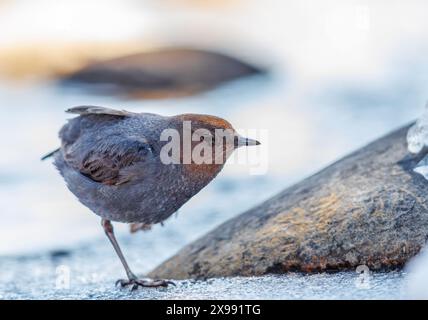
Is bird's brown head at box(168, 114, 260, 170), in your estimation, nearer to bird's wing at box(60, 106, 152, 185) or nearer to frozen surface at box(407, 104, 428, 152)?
bird's wing at box(60, 106, 152, 185)

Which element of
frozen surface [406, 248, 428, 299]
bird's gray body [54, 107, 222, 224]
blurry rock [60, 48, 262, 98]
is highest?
blurry rock [60, 48, 262, 98]

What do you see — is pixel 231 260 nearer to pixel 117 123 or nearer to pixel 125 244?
pixel 117 123

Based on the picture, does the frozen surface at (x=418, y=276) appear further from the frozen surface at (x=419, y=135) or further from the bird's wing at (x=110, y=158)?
the bird's wing at (x=110, y=158)

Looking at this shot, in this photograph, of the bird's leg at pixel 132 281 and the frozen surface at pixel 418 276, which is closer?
the frozen surface at pixel 418 276

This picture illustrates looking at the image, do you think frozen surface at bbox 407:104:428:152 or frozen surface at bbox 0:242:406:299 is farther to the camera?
frozen surface at bbox 407:104:428:152

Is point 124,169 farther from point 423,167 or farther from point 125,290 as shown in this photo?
point 423,167

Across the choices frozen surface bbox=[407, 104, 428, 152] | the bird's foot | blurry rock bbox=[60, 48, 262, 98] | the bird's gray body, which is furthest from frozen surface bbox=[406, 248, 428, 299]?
blurry rock bbox=[60, 48, 262, 98]

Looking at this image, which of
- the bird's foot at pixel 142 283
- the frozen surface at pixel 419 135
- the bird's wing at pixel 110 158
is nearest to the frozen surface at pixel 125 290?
the bird's foot at pixel 142 283

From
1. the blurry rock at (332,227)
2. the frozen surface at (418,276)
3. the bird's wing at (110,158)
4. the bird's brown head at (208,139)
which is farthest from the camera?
the bird's wing at (110,158)
